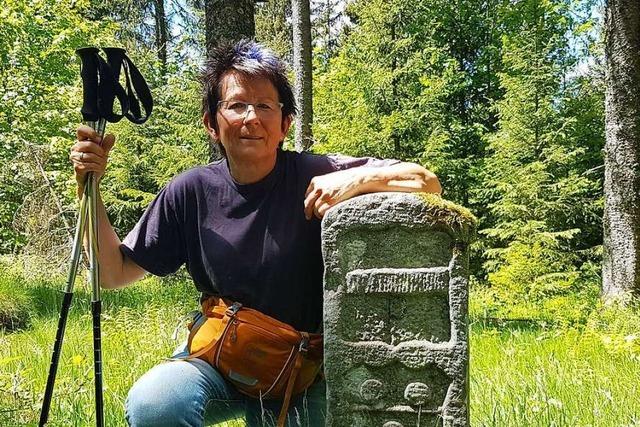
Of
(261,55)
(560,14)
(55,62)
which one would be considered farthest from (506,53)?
(261,55)

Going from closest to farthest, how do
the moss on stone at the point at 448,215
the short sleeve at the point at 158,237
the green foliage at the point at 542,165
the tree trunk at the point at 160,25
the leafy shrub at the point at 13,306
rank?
the moss on stone at the point at 448,215 < the short sleeve at the point at 158,237 < the leafy shrub at the point at 13,306 < the green foliage at the point at 542,165 < the tree trunk at the point at 160,25

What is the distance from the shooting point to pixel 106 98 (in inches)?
88.2

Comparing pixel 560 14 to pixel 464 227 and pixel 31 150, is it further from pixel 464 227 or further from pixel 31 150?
pixel 464 227

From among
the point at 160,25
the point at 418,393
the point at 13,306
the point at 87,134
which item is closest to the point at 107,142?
the point at 87,134

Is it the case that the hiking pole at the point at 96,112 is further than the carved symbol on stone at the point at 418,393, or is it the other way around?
the hiking pole at the point at 96,112

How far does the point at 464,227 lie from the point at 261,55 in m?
1.04

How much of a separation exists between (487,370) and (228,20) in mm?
3376

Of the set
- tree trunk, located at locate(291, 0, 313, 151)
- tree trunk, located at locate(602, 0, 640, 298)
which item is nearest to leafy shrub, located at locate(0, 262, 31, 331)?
tree trunk, located at locate(291, 0, 313, 151)

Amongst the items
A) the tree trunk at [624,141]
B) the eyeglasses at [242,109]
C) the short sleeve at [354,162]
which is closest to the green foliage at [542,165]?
the tree trunk at [624,141]

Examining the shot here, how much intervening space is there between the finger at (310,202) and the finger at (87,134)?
0.78 metres

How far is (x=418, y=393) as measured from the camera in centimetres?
207

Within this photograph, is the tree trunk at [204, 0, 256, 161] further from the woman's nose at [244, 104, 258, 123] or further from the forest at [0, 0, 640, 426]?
the woman's nose at [244, 104, 258, 123]

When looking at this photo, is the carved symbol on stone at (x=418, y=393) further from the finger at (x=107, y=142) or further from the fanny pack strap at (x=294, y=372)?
the finger at (x=107, y=142)

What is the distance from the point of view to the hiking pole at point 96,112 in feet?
7.32
